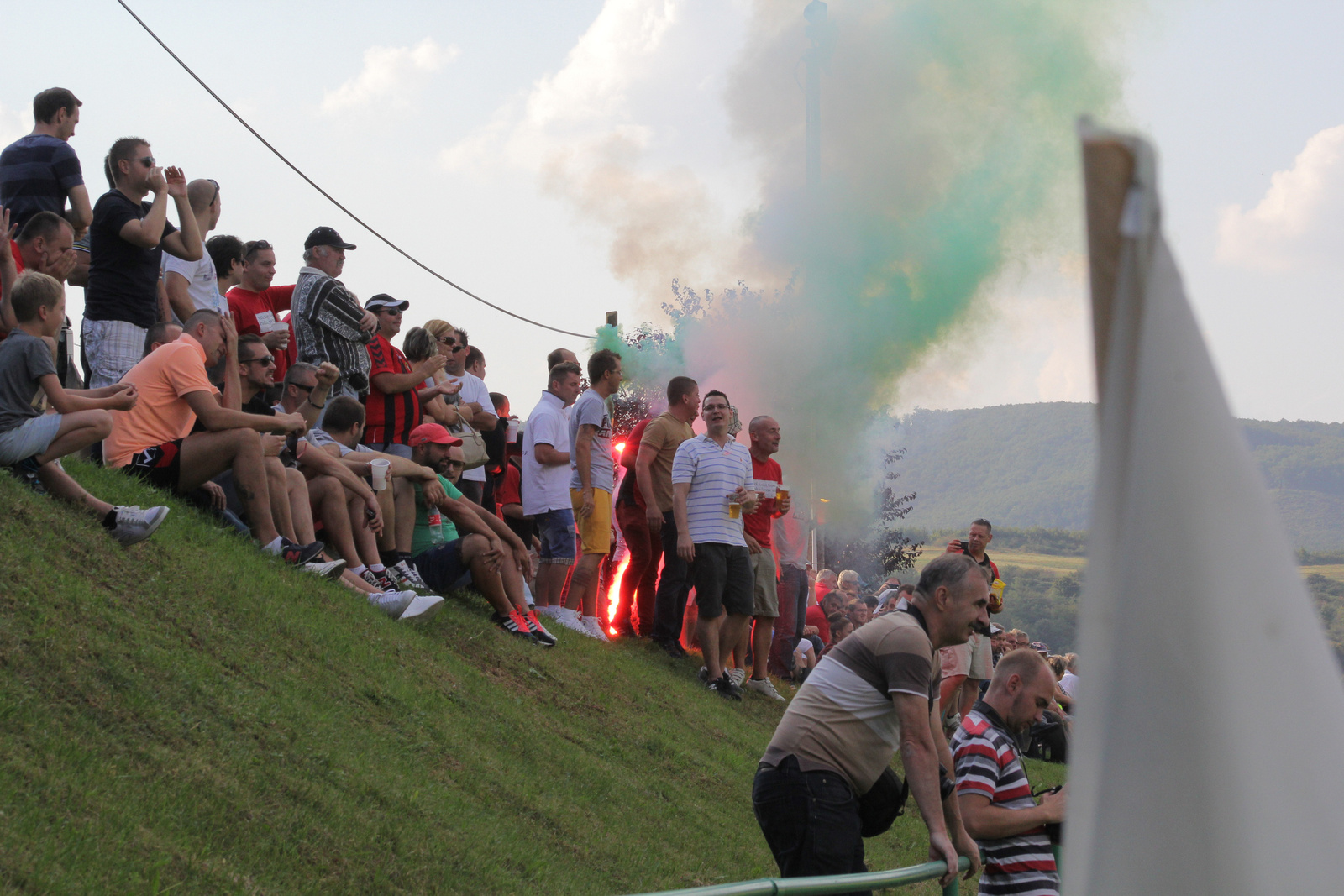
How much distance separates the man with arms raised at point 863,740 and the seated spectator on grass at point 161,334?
501 centimetres

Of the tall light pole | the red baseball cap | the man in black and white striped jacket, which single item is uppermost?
the tall light pole

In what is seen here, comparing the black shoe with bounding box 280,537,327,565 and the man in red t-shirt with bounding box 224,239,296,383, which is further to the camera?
the man in red t-shirt with bounding box 224,239,296,383

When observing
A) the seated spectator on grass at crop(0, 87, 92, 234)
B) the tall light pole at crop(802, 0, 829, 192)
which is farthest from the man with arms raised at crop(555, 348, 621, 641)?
the tall light pole at crop(802, 0, 829, 192)

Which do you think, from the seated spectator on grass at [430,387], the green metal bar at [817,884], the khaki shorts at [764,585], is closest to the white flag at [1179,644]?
the green metal bar at [817,884]

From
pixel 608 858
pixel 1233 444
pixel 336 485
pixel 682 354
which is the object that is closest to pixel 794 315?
pixel 682 354

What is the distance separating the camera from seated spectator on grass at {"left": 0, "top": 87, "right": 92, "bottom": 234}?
7.75 meters

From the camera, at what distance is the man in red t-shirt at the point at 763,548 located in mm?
11008

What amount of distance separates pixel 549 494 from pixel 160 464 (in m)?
3.28

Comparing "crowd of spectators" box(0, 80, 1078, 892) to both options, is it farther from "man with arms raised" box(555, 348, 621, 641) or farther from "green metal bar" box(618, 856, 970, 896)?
"green metal bar" box(618, 856, 970, 896)

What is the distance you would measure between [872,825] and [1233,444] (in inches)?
161

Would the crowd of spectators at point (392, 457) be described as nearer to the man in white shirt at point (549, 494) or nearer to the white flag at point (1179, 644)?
the man in white shirt at point (549, 494)

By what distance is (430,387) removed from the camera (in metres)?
9.80

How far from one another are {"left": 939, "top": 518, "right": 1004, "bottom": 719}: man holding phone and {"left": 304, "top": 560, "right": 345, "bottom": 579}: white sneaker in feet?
18.4

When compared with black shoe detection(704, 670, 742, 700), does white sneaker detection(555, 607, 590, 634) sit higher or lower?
higher
